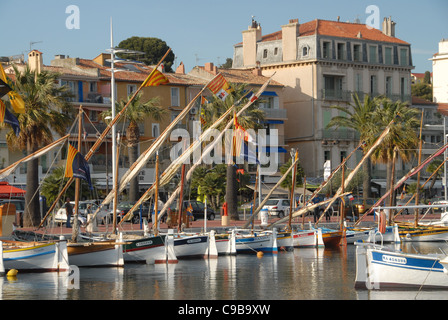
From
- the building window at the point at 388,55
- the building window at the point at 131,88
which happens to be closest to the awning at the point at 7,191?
the building window at the point at 131,88

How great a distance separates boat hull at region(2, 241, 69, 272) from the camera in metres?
32.9

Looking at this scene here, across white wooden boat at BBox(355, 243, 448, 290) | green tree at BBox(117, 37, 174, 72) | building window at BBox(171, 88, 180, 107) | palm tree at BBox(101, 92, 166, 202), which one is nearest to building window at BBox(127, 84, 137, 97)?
building window at BBox(171, 88, 180, 107)

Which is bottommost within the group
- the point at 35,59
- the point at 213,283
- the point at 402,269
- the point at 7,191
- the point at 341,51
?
the point at 213,283

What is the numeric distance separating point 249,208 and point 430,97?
81.6m

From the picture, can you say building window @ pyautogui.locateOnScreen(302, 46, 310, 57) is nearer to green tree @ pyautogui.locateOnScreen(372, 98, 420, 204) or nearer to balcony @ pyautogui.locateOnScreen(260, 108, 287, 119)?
balcony @ pyautogui.locateOnScreen(260, 108, 287, 119)

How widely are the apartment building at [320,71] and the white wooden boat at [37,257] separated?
5783 centimetres

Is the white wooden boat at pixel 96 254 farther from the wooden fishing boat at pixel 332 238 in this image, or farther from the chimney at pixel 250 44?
the chimney at pixel 250 44

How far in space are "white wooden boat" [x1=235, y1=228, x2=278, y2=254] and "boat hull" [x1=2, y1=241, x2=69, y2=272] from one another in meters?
11.5

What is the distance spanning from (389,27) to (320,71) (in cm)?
1492

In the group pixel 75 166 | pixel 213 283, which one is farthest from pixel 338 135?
pixel 213 283

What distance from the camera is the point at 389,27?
10012 centimetres

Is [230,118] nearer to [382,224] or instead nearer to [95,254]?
[95,254]
